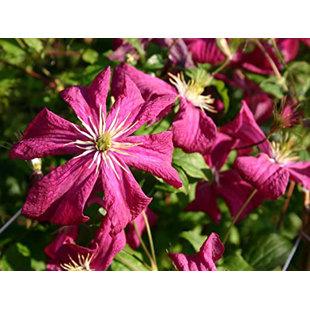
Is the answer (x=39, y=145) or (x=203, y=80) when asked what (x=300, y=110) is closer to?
(x=203, y=80)

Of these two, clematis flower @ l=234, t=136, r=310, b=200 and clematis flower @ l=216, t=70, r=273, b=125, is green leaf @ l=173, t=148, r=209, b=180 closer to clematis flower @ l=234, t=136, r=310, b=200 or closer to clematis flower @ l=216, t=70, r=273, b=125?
clematis flower @ l=234, t=136, r=310, b=200

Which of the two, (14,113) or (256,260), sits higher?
(14,113)

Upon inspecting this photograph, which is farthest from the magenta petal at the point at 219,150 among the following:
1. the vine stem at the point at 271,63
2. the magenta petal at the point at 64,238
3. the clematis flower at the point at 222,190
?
the magenta petal at the point at 64,238

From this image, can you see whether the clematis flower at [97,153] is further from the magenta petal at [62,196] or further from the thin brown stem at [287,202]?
the thin brown stem at [287,202]

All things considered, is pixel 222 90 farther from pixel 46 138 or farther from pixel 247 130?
pixel 46 138

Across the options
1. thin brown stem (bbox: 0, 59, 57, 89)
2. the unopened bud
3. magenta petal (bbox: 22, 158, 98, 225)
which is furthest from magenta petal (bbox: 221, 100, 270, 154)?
thin brown stem (bbox: 0, 59, 57, 89)

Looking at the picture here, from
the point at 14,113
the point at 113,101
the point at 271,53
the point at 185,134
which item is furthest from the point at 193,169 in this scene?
the point at 14,113
